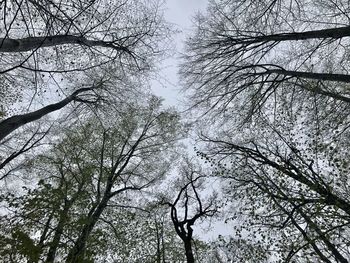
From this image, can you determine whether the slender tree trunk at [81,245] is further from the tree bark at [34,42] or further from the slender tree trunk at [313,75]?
the slender tree trunk at [313,75]

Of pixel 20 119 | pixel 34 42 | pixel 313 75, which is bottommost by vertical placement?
pixel 34 42

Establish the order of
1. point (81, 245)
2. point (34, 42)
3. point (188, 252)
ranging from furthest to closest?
1. point (81, 245)
2. point (188, 252)
3. point (34, 42)

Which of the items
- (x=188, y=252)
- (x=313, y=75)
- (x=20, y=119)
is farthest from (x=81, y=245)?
(x=313, y=75)

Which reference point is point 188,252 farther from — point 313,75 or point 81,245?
point 313,75

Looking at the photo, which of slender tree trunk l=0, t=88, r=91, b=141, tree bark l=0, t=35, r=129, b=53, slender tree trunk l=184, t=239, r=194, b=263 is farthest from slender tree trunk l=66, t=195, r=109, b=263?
tree bark l=0, t=35, r=129, b=53

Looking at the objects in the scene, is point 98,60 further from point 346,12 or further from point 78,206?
point 346,12

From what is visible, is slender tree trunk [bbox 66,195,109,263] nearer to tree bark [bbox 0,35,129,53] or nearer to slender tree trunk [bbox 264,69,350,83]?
tree bark [bbox 0,35,129,53]

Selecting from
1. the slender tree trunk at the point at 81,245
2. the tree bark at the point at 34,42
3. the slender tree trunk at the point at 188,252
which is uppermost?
the tree bark at the point at 34,42

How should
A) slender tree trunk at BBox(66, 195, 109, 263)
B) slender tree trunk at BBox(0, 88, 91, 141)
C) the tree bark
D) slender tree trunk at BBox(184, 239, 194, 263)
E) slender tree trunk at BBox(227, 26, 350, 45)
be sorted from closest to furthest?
the tree bark → slender tree trunk at BBox(227, 26, 350, 45) → slender tree trunk at BBox(0, 88, 91, 141) → slender tree trunk at BBox(184, 239, 194, 263) → slender tree trunk at BBox(66, 195, 109, 263)

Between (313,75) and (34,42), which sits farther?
(313,75)

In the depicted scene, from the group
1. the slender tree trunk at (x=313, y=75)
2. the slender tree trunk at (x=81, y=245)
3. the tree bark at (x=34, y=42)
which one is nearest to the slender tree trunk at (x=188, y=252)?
the slender tree trunk at (x=81, y=245)

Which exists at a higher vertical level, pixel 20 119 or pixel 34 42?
pixel 20 119

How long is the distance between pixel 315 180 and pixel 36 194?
6.54 m

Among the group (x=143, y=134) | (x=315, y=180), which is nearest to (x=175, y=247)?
(x=143, y=134)
